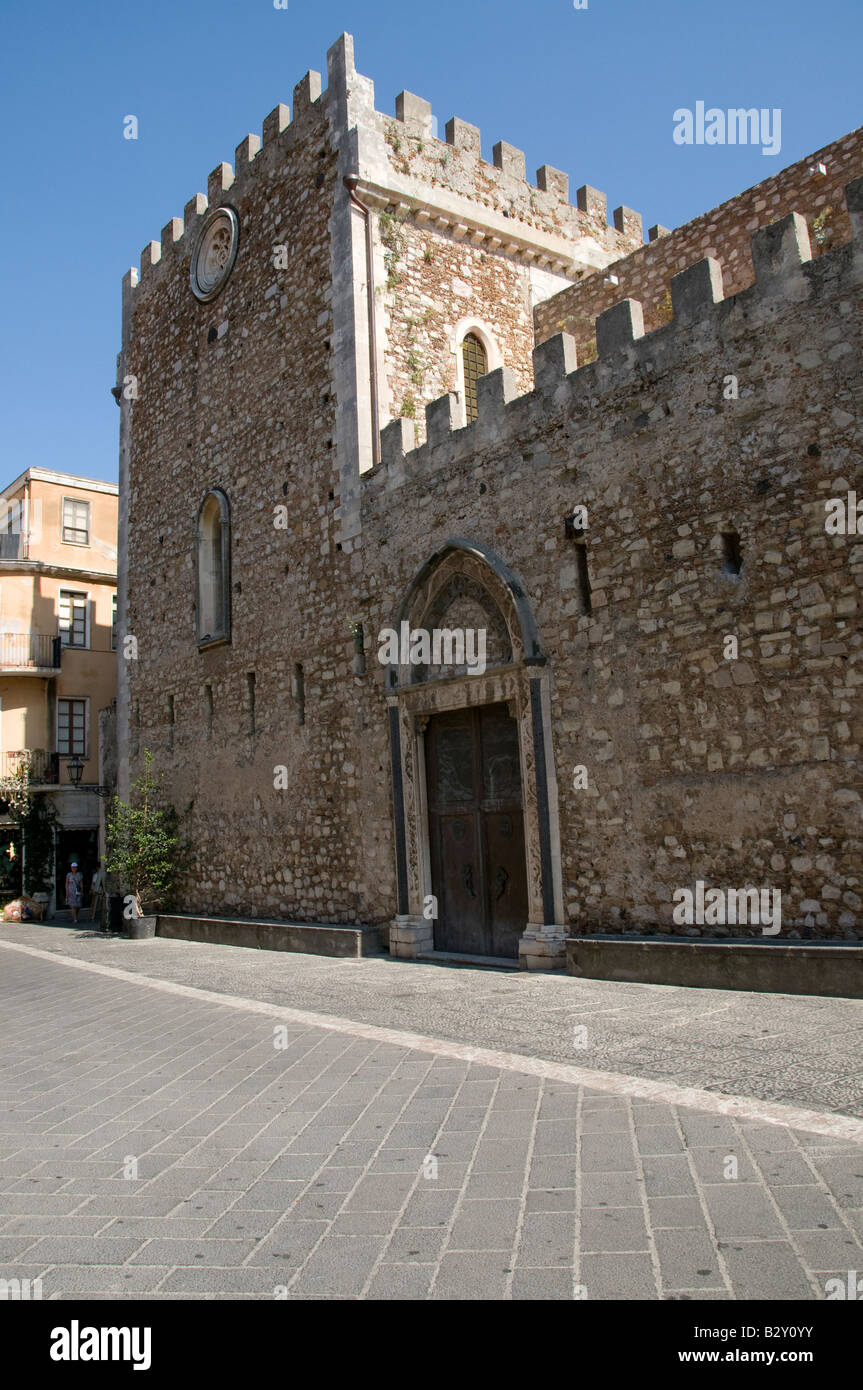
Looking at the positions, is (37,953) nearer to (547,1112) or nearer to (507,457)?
(507,457)

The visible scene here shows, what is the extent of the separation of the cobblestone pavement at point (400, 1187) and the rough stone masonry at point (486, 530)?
3.60 meters

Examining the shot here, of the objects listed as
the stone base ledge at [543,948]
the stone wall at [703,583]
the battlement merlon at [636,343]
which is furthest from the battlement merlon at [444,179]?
the stone base ledge at [543,948]

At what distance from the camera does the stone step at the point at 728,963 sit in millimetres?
6324

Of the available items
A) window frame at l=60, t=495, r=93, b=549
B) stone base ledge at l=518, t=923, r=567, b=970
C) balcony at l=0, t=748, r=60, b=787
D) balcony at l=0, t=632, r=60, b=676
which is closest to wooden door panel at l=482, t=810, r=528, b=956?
stone base ledge at l=518, t=923, r=567, b=970

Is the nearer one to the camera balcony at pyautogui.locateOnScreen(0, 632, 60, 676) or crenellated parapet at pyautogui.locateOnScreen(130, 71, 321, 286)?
crenellated parapet at pyautogui.locateOnScreen(130, 71, 321, 286)

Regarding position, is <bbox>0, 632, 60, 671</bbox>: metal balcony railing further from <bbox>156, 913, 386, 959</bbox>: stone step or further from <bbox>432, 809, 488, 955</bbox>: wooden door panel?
<bbox>432, 809, 488, 955</bbox>: wooden door panel

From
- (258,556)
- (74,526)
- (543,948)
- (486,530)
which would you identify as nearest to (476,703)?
(486,530)

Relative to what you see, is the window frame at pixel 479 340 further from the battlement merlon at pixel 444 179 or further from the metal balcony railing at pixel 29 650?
the metal balcony railing at pixel 29 650

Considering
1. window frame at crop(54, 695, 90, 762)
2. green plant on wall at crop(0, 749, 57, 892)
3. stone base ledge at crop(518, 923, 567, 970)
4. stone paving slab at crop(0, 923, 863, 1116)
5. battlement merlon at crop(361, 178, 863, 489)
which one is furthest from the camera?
window frame at crop(54, 695, 90, 762)

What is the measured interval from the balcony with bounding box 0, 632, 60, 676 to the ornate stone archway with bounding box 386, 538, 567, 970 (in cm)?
1642

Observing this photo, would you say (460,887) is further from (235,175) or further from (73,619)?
(73,619)

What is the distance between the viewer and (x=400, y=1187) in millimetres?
3547

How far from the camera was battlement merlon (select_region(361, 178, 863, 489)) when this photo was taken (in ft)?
24.0
